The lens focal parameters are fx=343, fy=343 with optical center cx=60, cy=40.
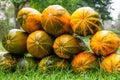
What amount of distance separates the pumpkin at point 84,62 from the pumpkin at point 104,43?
0.11 m

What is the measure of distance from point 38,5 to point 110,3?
36.1 feet

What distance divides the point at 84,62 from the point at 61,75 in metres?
0.34

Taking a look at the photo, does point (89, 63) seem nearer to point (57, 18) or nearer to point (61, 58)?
point (61, 58)

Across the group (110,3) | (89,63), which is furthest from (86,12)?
(110,3)

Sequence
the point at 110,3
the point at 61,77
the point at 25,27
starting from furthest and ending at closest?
the point at 110,3, the point at 25,27, the point at 61,77

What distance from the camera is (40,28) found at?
4164 millimetres

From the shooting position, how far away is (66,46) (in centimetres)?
385

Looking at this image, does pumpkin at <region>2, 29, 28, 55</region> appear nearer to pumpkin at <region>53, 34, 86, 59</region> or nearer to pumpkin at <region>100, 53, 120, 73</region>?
pumpkin at <region>53, 34, 86, 59</region>

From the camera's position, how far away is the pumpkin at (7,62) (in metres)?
4.07

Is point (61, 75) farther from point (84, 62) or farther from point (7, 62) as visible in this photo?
point (7, 62)

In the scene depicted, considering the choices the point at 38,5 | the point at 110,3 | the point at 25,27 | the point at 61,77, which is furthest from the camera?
the point at 110,3

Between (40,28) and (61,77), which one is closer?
(61,77)

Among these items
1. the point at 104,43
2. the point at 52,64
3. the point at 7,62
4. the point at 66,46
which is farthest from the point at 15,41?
the point at 104,43

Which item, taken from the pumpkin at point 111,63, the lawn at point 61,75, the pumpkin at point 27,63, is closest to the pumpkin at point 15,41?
the pumpkin at point 27,63
